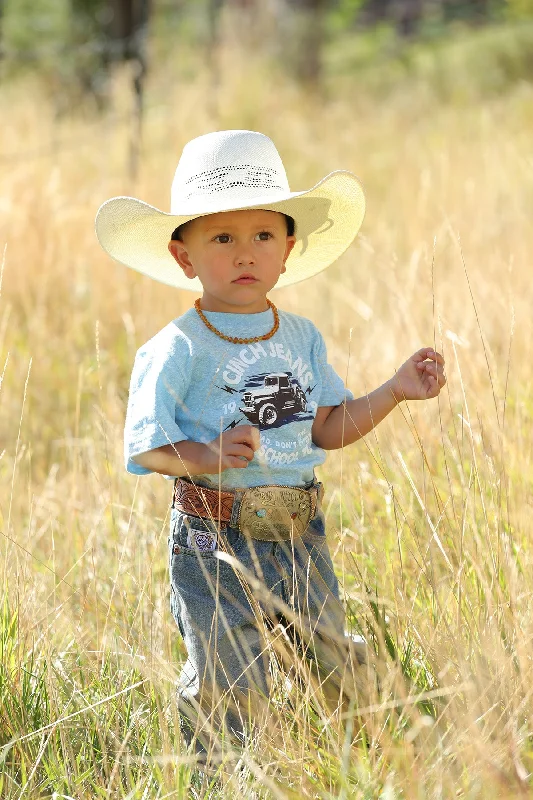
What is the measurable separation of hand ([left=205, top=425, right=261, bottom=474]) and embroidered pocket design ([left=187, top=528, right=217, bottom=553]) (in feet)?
0.59

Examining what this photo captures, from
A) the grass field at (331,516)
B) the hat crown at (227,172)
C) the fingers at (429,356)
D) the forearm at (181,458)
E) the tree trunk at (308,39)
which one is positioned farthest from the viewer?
the tree trunk at (308,39)

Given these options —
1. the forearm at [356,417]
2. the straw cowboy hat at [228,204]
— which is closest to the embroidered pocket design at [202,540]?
the forearm at [356,417]

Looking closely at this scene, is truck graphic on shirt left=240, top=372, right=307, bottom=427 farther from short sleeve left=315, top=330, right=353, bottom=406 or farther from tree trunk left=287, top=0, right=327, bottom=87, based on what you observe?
tree trunk left=287, top=0, right=327, bottom=87

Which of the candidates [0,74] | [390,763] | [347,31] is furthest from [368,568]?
[347,31]

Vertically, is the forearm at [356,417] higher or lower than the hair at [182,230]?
lower

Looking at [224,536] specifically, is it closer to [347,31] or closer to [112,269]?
[112,269]

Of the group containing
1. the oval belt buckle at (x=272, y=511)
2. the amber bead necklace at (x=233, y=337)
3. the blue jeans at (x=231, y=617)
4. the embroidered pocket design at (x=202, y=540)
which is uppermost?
the amber bead necklace at (x=233, y=337)

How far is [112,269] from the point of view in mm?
4785

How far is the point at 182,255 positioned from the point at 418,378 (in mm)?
528

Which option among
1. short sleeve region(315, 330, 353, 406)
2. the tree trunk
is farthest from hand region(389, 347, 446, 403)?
the tree trunk

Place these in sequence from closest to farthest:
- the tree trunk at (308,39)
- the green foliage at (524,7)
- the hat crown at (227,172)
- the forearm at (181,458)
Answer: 1. the forearm at (181,458)
2. the hat crown at (227,172)
3. the tree trunk at (308,39)
4. the green foliage at (524,7)

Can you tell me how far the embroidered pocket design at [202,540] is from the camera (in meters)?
2.05

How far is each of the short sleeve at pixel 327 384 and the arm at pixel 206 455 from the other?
0.33 m

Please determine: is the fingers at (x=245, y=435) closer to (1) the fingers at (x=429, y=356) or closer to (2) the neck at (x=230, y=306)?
(2) the neck at (x=230, y=306)
